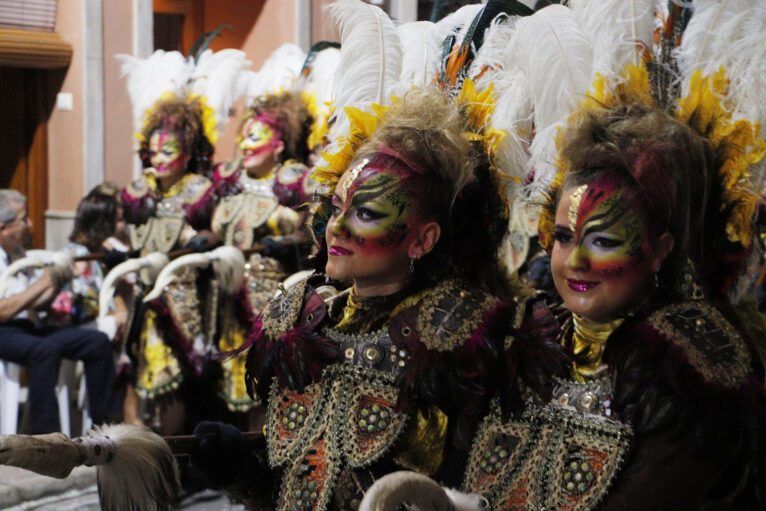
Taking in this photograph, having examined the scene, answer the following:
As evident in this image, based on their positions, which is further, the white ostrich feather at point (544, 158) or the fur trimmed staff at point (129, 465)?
the white ostrich feather at point (544, 158)

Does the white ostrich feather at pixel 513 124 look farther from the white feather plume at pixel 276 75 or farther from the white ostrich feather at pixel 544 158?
the white feather plume at pixel 276 75

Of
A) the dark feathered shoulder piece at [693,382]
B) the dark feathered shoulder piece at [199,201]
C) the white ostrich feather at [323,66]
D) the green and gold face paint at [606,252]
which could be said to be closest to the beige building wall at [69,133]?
the dark feathered shoulder piece at [199,201]

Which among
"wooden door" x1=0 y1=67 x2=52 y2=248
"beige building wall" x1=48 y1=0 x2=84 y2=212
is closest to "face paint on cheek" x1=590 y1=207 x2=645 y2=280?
"beige building wall" x1=48 y1=0 x2=84 y2=212

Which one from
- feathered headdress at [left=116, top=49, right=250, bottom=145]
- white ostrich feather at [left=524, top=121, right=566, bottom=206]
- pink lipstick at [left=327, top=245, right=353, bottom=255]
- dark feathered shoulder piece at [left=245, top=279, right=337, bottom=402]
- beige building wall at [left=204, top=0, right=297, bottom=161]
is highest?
beige building wall at [left=204, top=0, right=297, bottom=161]

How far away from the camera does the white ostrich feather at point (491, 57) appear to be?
8.29ft

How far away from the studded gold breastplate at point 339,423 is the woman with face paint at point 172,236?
11.5 feet

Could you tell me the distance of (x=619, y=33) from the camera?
2.31m

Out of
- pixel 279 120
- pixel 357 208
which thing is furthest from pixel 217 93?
pixel 357 208

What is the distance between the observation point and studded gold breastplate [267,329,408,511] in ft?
7.44

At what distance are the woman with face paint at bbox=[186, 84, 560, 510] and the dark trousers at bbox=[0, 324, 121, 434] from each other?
3309 mm

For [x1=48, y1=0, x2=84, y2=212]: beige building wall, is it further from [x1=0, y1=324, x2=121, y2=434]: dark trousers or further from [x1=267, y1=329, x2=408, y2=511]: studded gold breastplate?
[x1=267, y1=329, x2=408, y2=511]: studded gold breastplate

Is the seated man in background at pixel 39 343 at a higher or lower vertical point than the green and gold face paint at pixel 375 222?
lower

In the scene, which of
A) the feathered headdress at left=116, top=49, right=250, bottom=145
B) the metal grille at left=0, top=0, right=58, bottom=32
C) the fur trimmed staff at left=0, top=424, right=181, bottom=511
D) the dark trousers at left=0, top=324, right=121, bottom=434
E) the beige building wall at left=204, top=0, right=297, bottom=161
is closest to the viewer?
the fur trimmed staff at left=0, top=424, right=181, bottom=511

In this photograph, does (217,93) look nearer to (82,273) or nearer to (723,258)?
(82,273)
